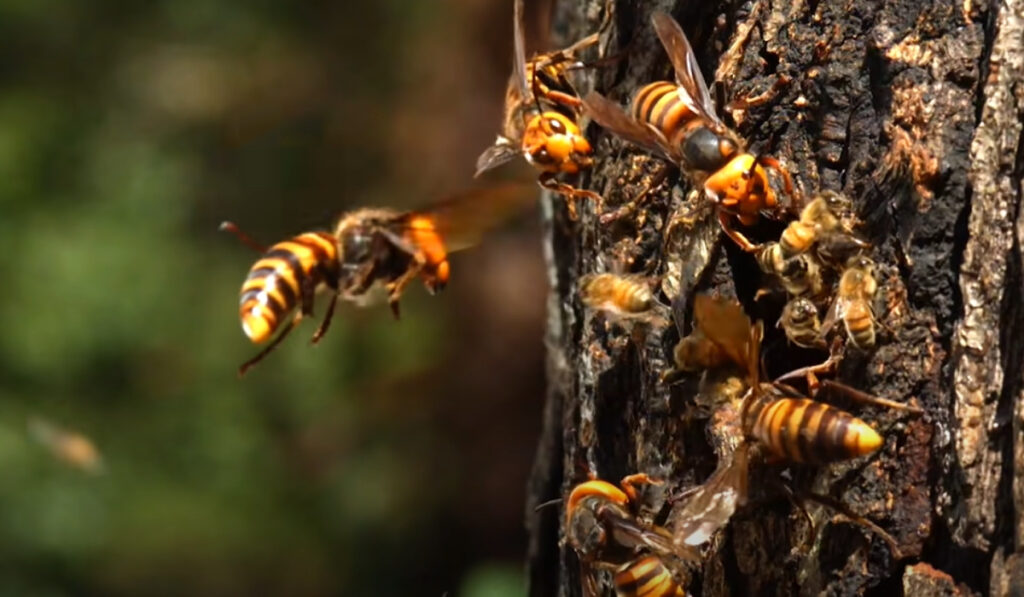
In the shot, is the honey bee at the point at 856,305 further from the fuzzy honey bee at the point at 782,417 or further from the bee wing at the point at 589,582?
the bee wing at the point at 589,582

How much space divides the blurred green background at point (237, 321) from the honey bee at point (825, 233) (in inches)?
141

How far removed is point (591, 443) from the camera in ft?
7.91

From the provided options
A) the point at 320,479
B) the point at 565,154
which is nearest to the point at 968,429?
the point at 565,154

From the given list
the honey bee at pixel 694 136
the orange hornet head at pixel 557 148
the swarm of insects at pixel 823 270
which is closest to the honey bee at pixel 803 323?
the swarm of insects at pixel 823 270

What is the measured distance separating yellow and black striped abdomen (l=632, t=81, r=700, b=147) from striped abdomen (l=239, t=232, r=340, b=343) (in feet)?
2.45

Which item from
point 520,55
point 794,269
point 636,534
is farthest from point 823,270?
point 520,55

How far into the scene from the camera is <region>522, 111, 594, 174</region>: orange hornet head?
7.96ft

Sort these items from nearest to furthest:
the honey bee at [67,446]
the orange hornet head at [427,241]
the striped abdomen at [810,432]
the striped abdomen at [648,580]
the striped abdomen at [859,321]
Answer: the striped abdomen at [810,432]
the striped abdomen at [859,321]
the striped abdomen at [648,580]
the orange hornet head at [427,241]
the honey bee at [67,446]

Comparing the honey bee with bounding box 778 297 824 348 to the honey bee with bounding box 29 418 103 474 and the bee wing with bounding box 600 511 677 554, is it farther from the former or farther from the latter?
the honey bee with bounding box 29 418 103 474

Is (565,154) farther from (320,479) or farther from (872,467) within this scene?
(320,479)

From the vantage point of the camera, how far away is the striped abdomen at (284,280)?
2.59m

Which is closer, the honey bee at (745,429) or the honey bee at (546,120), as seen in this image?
the honey bee at (745,429)

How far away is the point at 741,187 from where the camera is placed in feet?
6.75

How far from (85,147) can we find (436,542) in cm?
224
